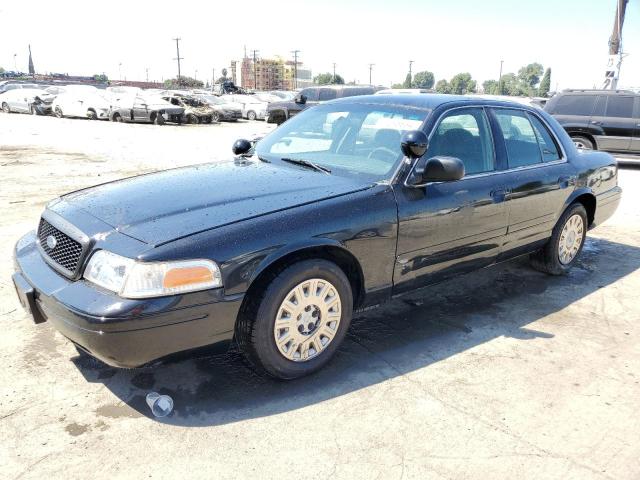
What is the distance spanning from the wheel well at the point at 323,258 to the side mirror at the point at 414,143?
0.78 metres

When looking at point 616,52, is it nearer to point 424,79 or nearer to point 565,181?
point 565,181

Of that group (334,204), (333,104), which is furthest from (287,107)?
(334,204)

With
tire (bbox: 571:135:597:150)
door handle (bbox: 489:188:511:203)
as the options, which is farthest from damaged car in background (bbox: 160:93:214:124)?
door handle (bbox: 489:188:511:203)

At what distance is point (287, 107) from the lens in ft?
69.2

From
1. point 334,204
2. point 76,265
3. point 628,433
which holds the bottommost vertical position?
point 628,433

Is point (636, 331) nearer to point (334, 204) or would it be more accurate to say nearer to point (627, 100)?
point (334, 204)

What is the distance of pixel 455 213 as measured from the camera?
3.65 m

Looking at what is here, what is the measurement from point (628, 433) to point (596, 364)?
0.76 m

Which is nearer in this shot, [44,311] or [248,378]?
[44,311]

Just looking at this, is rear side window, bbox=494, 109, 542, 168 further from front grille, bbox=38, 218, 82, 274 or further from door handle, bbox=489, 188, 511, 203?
front grille, bbox=38, 218, 82, 274

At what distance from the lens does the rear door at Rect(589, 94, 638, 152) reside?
12.0m

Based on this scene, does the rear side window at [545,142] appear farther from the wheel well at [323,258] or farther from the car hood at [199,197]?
the wheel well at [323,258]

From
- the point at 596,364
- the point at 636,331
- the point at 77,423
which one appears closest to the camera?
the point at 77,423

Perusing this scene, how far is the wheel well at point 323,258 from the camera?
2.84 metres
